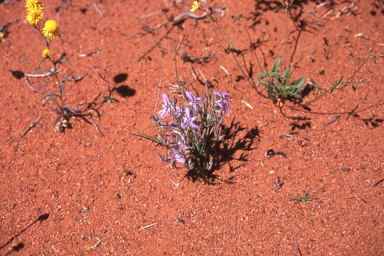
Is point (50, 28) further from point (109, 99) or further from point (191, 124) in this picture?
point (191, 124)

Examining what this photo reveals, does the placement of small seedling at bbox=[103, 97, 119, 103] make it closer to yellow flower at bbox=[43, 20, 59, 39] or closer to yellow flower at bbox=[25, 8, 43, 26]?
yellow flower at bbox=[43, 20, 59, 39]

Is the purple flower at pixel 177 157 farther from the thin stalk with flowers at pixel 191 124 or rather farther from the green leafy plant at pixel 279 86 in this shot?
the green leafy plant at pixel 279 86

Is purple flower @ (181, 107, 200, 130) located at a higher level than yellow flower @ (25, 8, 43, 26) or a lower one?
lower

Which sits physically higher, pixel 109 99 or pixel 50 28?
pixel 50 28

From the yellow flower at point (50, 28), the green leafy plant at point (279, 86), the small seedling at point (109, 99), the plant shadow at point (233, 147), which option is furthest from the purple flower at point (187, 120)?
the yellow flower at point (50, 28)

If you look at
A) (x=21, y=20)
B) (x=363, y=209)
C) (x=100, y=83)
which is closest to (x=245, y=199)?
(x=363, y=209)

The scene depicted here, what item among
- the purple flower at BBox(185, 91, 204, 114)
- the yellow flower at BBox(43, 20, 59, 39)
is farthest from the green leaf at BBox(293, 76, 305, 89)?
the yellow flower at BBox(43, 20, 59, 39)

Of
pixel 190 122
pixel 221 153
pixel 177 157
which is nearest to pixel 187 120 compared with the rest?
pixel 190 122
